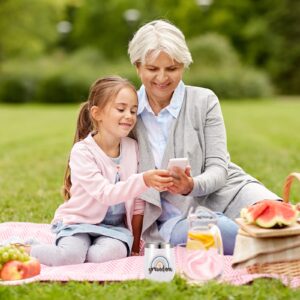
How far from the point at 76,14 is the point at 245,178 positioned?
5186cm

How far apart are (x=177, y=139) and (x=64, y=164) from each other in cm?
625

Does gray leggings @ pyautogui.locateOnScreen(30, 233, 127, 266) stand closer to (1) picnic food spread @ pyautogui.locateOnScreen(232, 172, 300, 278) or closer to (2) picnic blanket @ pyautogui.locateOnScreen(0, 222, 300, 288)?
(2) picnic blanket @ pyautogui.locateOnScreen(0, 222, 300, 288)

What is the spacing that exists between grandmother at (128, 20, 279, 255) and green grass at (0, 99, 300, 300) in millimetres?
983

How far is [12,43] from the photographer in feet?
141

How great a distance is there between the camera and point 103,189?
500 centimetres

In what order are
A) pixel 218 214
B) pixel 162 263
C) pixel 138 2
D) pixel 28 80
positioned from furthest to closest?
pixel 138 2, pixel 28 80, pixel 218 214, pixel 162 263

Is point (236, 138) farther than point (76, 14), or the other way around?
point (76, 14)

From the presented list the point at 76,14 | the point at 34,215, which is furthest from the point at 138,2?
the point at 34,215

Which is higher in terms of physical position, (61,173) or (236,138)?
(236,138)

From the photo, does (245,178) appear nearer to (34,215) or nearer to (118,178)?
(118,178)

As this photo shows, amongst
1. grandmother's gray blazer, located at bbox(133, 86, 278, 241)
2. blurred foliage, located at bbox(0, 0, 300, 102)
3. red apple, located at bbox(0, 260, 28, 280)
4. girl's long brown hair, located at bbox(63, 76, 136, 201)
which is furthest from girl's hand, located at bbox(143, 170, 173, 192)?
blurred foliage, located at bbox(0, 0, 300, 102)

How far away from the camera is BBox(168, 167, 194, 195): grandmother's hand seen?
4.79 metres

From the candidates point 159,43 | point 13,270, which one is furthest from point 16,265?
point 159,43

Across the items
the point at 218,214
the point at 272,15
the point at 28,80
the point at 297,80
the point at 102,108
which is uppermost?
the point at 272,15
